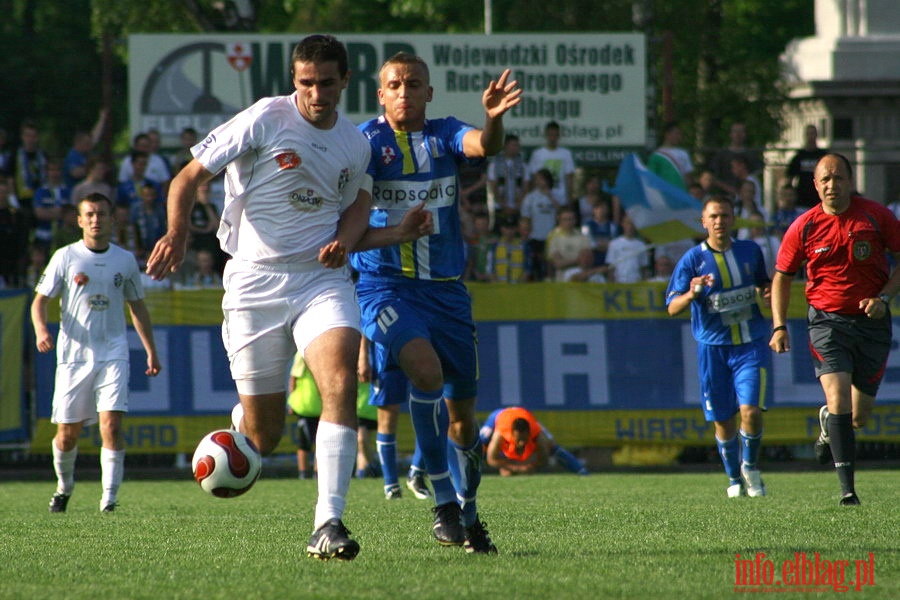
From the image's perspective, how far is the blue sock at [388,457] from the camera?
486 inches

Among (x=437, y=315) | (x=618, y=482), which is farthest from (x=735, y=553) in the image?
(x=618, y=482)

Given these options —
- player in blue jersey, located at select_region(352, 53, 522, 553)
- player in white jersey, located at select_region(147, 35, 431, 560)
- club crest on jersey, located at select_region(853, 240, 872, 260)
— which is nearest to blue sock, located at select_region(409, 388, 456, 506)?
player in blue jersey, located at select_region(352, 53, 522, 553)

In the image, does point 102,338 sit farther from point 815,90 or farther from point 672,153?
point 815,90

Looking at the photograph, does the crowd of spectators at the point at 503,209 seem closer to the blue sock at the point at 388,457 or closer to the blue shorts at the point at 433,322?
the blue sock at the point at 388,457

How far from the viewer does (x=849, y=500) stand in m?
9.84

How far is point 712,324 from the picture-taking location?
1200 cm

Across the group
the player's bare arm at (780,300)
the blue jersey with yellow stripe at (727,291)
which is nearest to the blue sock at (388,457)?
the blue jersey with yellow stripe at (727,291)

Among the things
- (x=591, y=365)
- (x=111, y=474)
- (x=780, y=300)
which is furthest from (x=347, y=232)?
(x=591, y=365)

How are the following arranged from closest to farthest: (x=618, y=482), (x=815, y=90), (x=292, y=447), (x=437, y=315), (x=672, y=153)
Result: 1. (x=437, y=315)
2. (x=618, y=482)
3. (x=292, y=447)
4. (x=672, y=153)
5. (x=815, y=90)

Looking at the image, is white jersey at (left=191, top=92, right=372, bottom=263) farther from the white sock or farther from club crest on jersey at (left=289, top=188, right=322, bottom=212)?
the white sock

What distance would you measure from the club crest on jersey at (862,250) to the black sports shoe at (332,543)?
5.09 metres

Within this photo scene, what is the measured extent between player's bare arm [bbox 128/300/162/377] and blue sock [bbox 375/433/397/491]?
2.29 m

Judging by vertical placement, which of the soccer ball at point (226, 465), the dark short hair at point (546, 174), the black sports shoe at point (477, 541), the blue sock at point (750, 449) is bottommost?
the blue sock at point (750, 449)

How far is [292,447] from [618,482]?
4.60 meters
